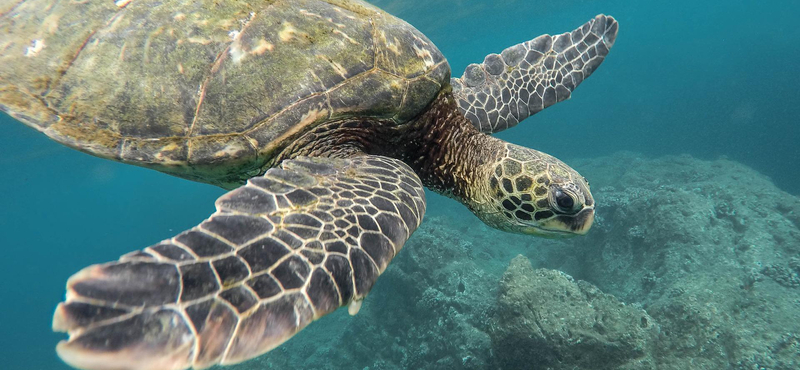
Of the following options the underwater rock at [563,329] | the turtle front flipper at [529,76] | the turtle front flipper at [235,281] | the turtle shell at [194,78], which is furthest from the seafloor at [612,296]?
the turtle front flipper at [235,281]

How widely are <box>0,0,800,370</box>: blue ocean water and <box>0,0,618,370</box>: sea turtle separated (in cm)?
1196

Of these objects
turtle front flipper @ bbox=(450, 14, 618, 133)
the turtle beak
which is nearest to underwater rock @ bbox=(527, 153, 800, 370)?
the turtle beak

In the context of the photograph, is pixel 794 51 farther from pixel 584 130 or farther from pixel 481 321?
pixel 481 321

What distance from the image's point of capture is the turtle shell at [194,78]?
2467 mm

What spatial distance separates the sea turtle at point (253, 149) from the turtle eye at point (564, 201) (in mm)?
11

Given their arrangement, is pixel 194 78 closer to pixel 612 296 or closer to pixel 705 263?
pixel 612 296

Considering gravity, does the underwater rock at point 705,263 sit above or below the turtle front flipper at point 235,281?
above

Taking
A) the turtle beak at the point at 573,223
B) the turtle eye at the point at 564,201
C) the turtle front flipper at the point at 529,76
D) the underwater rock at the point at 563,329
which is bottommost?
the underwater rock at the point at 563,329

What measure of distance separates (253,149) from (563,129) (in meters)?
43.8

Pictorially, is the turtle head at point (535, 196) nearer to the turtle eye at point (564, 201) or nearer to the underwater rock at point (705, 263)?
the turtle eye at point (564, 201)

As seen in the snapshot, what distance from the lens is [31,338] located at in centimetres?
2933

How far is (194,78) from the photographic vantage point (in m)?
2.51

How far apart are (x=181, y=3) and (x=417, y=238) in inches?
378

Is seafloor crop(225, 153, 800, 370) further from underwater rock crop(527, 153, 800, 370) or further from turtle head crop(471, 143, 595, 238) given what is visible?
turtle head crop(471, 143, 595, 238)
